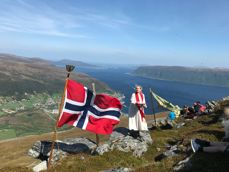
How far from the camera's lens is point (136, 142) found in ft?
72.9

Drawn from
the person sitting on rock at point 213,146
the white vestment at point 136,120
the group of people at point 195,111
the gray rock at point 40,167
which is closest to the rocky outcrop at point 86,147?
the gray rock at point 40,167

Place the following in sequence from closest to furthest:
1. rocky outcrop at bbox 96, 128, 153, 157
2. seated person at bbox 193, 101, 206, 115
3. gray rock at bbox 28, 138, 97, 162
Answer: rocky outcrop at bbox 96, 128, 153, 157 < gray rock at bbox 28, 138, 97, 162 < seated person at bbox 193, 101, 206, 115

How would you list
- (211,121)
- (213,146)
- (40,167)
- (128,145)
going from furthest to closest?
(211,121), (128,145), (40,167), (213,146)

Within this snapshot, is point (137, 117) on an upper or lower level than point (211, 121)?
upper

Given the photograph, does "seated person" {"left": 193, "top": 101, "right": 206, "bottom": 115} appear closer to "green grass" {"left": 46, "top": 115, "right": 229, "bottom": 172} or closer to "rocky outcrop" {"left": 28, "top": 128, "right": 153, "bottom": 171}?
"green grass" {"left": 46, "top": 115, "right": 229, "bottom": 172}

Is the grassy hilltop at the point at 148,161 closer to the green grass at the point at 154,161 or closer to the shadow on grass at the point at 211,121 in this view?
the green grass at the point at 154,161

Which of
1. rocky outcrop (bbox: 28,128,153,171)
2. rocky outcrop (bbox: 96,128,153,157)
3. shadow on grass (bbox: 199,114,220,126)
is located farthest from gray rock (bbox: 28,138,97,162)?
shadow on grass (bbox: 199,114,220,126)

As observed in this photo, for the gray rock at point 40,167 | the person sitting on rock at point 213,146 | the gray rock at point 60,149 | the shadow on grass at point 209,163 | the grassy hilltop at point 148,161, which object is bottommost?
the gray rock at point 40,167

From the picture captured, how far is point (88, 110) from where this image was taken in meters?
20.1

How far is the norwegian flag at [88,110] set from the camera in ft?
61.8

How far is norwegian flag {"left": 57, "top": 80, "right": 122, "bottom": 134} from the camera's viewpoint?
18844 mm

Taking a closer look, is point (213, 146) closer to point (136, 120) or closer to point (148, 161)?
point (148, 161)

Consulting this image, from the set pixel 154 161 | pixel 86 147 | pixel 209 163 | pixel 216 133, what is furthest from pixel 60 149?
pixel 216 133

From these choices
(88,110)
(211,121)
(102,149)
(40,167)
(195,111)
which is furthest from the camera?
(195,111)
